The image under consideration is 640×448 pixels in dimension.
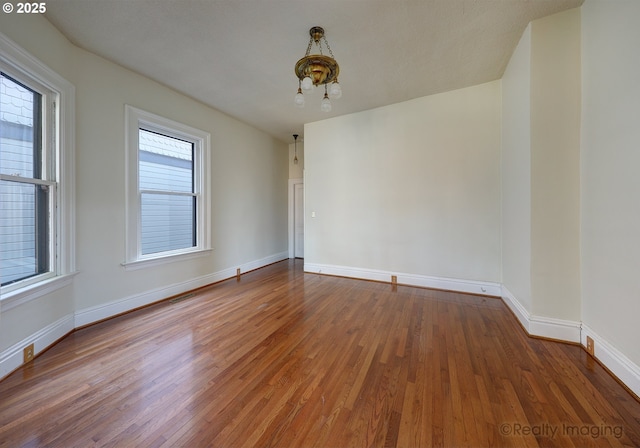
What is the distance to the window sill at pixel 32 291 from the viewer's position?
5.68 feet

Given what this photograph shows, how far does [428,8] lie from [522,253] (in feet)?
8.11

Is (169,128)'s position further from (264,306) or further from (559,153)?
(559,153)

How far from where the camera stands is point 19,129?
199 centimetres

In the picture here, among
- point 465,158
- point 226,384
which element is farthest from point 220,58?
point 465,158

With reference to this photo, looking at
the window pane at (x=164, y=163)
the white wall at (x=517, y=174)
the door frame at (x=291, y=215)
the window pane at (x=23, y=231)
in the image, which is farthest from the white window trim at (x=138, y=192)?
the white wall at (x=517, y=174)

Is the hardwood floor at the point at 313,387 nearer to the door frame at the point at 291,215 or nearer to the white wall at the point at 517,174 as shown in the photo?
the white wall at the point at 517,174

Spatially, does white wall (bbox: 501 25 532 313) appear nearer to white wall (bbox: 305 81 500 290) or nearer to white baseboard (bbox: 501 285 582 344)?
white baseboard (bbox: 501 285 582 344)

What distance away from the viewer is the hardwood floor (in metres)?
1.27

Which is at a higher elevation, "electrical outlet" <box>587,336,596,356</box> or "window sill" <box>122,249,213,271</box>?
"window sill" <box>122,249,213,271</box>

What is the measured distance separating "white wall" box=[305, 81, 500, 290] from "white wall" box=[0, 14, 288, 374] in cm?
162

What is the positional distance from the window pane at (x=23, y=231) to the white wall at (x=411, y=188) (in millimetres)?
3446

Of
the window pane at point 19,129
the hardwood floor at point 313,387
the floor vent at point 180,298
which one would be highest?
the window pane at point 19,129

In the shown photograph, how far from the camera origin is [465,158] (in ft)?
11.1

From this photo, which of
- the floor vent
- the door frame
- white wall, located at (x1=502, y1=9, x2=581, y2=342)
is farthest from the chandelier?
the door frame
